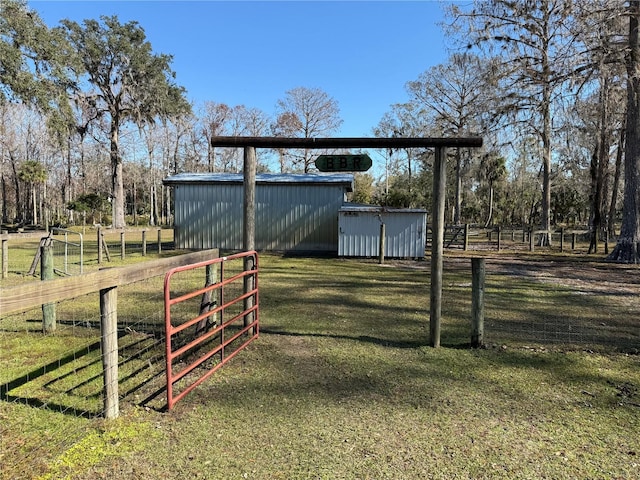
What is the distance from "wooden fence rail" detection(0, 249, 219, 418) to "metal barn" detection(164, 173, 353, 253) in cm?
1334

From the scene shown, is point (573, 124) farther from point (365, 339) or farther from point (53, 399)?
point (53, 399)

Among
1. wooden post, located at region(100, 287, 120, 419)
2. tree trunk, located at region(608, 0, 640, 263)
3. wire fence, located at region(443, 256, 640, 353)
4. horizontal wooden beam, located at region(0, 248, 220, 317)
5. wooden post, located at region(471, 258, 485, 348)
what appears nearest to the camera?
horizontal wooden beam, located at region(0, 248, 220, 317)

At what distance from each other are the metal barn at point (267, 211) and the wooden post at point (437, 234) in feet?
39.6

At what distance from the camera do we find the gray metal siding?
15.2 meters

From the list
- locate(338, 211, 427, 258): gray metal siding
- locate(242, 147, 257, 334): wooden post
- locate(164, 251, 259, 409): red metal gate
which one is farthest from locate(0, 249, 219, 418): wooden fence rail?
locate(338, 211, 427, 258): gray metal siding

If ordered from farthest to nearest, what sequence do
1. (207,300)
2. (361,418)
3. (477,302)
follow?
(477,302)
(207,300)
(361,418)

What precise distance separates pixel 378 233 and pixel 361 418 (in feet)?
40.5

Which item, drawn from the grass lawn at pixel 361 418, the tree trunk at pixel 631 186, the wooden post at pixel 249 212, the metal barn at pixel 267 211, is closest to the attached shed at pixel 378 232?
the metal barn at pixel 267 211

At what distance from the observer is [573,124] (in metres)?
15.5

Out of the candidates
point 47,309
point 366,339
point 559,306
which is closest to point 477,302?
point 366,339

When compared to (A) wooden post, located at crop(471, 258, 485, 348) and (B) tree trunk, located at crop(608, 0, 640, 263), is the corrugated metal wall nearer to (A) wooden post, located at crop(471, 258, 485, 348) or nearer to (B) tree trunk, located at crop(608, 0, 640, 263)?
(B) tree trunk, located at crop(608, 0, 640, 263)

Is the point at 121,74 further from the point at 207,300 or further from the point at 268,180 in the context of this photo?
the point at 207,300

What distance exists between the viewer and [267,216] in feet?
56.5

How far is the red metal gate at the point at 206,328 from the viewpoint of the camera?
3326 millimetres
